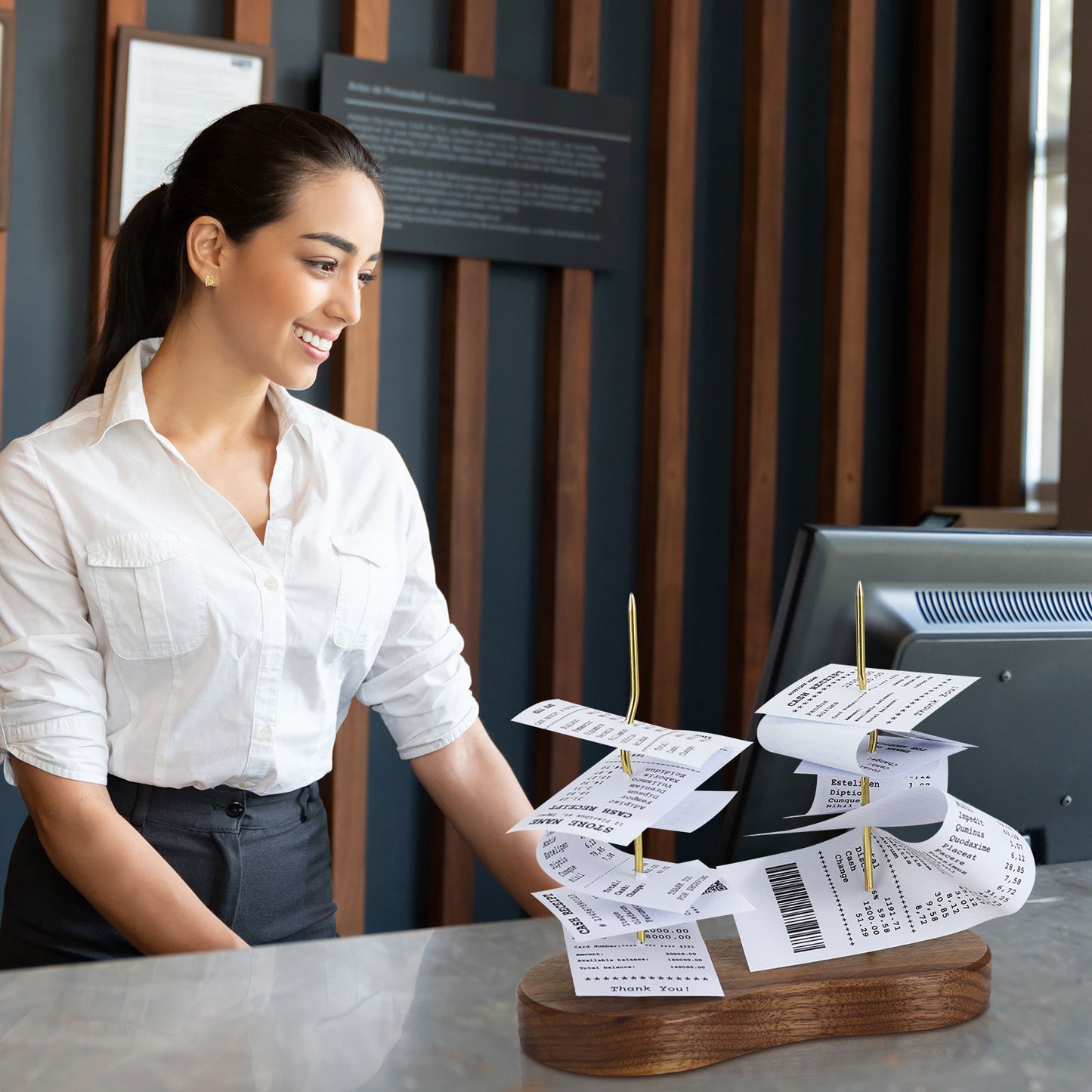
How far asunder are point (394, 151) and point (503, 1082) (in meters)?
2.31

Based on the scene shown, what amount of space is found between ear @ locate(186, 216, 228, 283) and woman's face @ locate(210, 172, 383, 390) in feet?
0.03

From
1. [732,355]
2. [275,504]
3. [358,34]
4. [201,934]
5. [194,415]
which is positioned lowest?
[201,934]

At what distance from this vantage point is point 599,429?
2998mm

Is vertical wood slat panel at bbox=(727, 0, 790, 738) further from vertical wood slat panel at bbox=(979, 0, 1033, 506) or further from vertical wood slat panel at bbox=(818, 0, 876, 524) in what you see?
vertical wood slat panel at bbox=(979, 0, 1033, 506)

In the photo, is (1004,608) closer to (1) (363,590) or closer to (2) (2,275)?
(1) (363,590)

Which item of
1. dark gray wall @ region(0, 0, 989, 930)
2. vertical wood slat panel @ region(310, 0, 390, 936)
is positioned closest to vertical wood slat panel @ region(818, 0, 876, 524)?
dark gray wall @ region(0, 0, 989, 930)

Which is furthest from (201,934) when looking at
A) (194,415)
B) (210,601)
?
(194,415)

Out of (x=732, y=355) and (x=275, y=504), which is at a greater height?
(x=732, y=355)

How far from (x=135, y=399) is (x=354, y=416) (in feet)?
3.91

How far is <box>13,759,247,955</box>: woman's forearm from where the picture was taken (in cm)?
124

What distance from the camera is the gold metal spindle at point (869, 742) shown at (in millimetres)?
775

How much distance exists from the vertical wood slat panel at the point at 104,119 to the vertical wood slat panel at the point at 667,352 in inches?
46.7

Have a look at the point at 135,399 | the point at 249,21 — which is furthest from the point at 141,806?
the point at 249,21

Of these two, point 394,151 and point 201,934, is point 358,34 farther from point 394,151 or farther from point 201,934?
point 201,934
